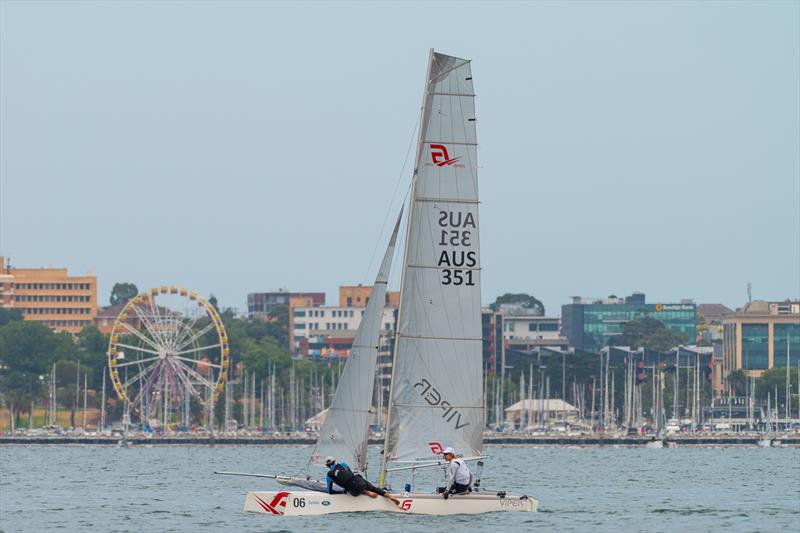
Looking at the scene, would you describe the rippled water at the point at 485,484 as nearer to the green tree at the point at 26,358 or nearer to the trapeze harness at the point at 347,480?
the trapeze harness at the point at 347,480

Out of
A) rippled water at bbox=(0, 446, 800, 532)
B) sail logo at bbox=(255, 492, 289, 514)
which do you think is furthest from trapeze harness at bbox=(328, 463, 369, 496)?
sail logo at bbox=(255, 492, 289, 514)

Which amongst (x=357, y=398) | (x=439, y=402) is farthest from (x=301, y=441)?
(x=439, y=402)

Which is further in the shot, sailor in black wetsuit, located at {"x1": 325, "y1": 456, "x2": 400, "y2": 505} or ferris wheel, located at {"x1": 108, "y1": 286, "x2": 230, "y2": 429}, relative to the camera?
ferris wheel, located at {"x1": 108, "y1": 286, "x2": 230, "y2": 429}

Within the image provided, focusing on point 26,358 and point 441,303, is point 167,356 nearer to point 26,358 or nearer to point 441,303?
point 26,358

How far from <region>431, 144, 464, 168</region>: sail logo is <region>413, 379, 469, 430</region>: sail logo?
202 inches

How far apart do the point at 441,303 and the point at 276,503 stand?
6.35 meters

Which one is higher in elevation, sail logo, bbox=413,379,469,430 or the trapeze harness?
sail logo, bbox=413,379,469,430

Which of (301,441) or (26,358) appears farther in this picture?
(26,358)

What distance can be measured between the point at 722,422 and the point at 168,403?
53.6 meters

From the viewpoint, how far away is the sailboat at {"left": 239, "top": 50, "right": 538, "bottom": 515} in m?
43.8

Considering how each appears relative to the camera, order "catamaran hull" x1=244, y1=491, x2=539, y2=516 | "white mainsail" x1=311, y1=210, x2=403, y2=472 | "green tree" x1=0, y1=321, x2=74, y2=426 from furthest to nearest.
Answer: "green tree" x1=0, y1=321, x2=74, y2=426 < "white mainsail" x1=311, y1=210, x2=403, y2=472 < "catamaran hull" x1=244, y1=491, x2=539, y2=516

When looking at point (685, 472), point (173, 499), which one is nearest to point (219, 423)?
point (685, 472)

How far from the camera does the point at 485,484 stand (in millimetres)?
73438

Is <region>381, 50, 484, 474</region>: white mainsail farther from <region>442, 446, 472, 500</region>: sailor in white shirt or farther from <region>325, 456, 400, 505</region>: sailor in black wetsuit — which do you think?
<region>325, 456, 400, 505</region>: sailor in black wetsuit
